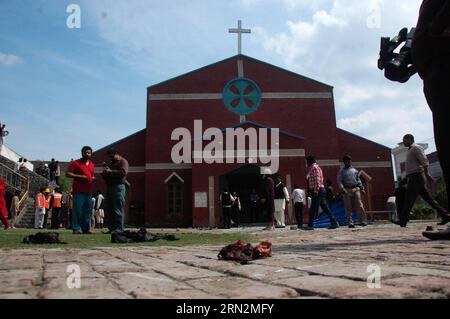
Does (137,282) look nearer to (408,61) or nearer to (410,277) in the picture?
(410,277)

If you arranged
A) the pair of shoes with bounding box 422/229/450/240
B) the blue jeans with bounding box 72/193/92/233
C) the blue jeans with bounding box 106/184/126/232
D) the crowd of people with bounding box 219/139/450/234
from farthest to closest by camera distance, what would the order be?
the blue jeans with bounding box 72/193/92/233 → the blue jeans with bounding box 106/184/126/232 → the crowd of people with bounding box 219/139/450/234 → the pair of shoes with bounding box 422/229/450/240

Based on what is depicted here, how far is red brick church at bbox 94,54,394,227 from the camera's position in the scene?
23562 millimetres

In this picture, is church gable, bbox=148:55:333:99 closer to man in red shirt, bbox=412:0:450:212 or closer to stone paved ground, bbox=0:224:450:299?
man in red shirt, bbox=412:0:450:212

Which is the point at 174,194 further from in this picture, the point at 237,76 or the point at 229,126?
the point at 237,76

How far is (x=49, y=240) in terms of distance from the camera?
17.5 ft

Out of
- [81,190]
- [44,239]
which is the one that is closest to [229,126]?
[81,190]

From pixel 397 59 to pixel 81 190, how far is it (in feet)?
20.3

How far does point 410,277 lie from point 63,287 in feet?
6.01

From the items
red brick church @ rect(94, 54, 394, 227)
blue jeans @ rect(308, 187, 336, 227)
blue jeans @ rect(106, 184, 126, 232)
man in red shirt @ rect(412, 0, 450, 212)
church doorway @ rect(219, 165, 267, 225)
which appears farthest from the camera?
red brick church @ rect(94, 54, 394, 227)

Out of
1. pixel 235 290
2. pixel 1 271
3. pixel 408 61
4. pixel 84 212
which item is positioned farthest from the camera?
pixel 84 212

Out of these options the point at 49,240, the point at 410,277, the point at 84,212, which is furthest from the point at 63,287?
the point at 84,212

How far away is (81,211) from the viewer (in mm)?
7750

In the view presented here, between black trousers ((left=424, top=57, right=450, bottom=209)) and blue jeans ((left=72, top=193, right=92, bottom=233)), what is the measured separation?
645cm

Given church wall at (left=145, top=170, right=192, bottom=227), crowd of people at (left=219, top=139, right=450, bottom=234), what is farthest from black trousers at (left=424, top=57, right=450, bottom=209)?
church wall at (left=145, top=170, right=192, bottom=227)
